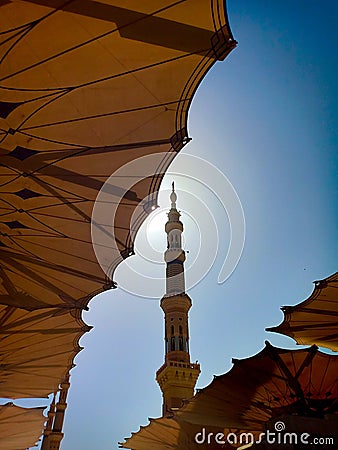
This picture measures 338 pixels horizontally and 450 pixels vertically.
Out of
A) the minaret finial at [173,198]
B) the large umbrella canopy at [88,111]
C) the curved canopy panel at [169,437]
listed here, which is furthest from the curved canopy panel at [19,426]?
the minaret finial at [173,198]

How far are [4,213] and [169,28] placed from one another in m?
5.89

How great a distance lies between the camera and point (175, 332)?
28938 mm

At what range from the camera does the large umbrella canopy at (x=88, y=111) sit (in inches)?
241

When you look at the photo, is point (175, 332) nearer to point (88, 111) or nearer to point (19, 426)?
point (19, 426)

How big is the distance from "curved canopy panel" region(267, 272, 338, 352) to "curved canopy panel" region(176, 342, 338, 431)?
4.34 ft

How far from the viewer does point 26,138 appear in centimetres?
791

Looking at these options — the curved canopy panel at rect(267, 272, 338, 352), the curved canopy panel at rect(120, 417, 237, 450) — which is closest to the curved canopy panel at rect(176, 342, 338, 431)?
the curved canopy panel at rect(267, 272, 338, 352)

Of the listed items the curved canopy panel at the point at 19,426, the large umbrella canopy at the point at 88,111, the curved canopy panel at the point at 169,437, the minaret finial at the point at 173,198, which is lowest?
the curved canopy panel at the point at 169,437

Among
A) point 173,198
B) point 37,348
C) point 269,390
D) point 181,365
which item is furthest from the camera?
point 173,198

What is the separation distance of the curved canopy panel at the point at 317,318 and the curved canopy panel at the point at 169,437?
5713 mm

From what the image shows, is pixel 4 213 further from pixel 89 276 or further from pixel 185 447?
pixel 185 447

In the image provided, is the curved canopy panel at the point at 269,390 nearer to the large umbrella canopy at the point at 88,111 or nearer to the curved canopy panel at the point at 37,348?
the curved canopy panel at the point at 37,348

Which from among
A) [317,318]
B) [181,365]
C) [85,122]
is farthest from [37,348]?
[181,365]

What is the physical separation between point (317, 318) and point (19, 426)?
14.0m
